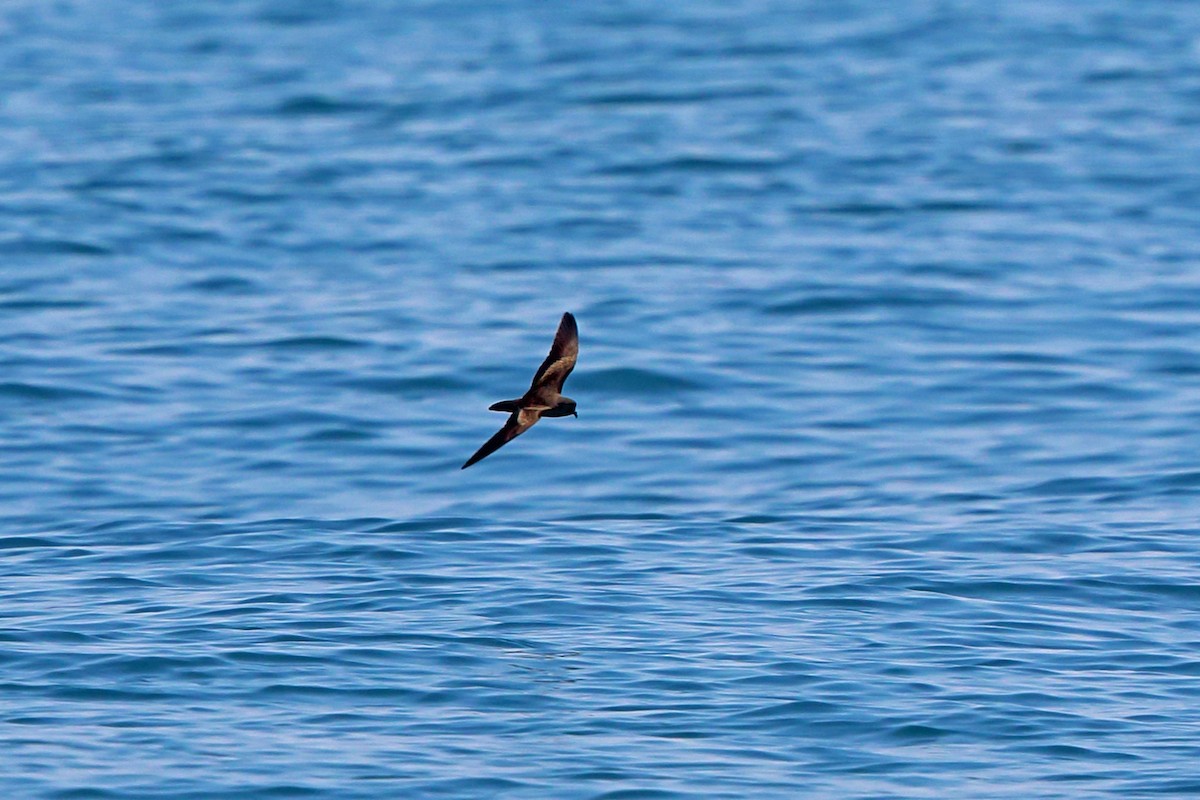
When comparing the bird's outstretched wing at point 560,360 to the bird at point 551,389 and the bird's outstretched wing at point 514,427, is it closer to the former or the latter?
the bird at point 551,389

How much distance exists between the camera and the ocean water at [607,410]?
29.7 ft

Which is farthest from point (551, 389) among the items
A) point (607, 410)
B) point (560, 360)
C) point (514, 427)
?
point (607, 410)

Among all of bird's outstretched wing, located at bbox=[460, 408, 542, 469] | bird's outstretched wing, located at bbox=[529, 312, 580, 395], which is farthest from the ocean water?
bird's outstretched wing, located at bbox=[529, 312, 580, 395]

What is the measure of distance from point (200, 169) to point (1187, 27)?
16039 millimetres

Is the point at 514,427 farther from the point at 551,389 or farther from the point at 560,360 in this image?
the point at 560,360

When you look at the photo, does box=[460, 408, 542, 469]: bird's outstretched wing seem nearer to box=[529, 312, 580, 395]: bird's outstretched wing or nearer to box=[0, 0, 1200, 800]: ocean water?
box=[529, 312, 580, 395]: bird's outstretched wing

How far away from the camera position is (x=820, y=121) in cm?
2550

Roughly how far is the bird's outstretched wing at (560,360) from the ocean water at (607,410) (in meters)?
1.47

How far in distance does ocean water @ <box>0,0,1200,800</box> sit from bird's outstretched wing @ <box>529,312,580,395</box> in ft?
4.83

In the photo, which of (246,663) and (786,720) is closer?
(786,720)

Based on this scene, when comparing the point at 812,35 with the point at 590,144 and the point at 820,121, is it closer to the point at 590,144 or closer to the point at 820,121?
the point at 820,121

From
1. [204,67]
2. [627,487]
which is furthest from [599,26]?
[627,487]

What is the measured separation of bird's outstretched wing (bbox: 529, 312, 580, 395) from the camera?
9.51 metres

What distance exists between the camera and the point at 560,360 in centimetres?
956
